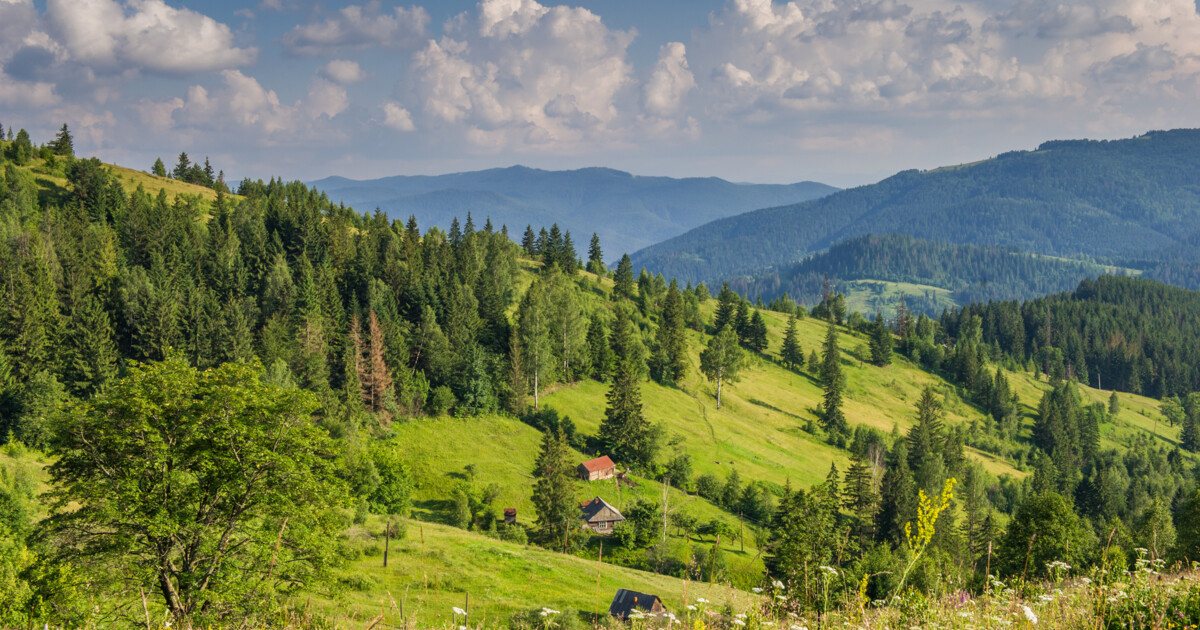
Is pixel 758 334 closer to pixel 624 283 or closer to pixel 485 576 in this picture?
pixel 624 283

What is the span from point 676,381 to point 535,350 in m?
35.7

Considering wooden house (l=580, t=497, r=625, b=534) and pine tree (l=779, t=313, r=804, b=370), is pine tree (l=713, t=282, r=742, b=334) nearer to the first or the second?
pine tree (l=779, t=313, r=804, b=370)

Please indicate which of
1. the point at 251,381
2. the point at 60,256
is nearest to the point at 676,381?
the point at 60,256

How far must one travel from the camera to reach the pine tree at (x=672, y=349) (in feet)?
379

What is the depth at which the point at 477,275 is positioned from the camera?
103 metres

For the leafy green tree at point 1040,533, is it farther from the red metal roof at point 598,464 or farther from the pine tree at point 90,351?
the pine tree at point 90,351

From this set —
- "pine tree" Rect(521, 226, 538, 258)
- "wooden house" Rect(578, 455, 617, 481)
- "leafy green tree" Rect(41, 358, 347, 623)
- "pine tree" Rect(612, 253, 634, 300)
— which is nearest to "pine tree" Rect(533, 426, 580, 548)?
"wooden house" Rect(578, 455, 617, 481)

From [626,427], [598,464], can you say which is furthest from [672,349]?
[598,464]

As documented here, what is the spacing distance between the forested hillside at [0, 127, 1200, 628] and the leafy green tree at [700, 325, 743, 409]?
577mm

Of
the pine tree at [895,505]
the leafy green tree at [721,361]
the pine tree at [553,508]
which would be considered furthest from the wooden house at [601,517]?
the leafy green tree at [721,361]

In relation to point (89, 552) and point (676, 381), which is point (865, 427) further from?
point (89, 552)

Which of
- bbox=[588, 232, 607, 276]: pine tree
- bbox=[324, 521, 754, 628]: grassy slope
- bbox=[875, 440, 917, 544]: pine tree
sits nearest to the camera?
bbox=[324, 521, 754, 628]: grassy slope

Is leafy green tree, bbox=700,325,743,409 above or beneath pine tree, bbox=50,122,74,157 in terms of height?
beneath

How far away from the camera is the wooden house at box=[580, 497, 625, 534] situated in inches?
2657
